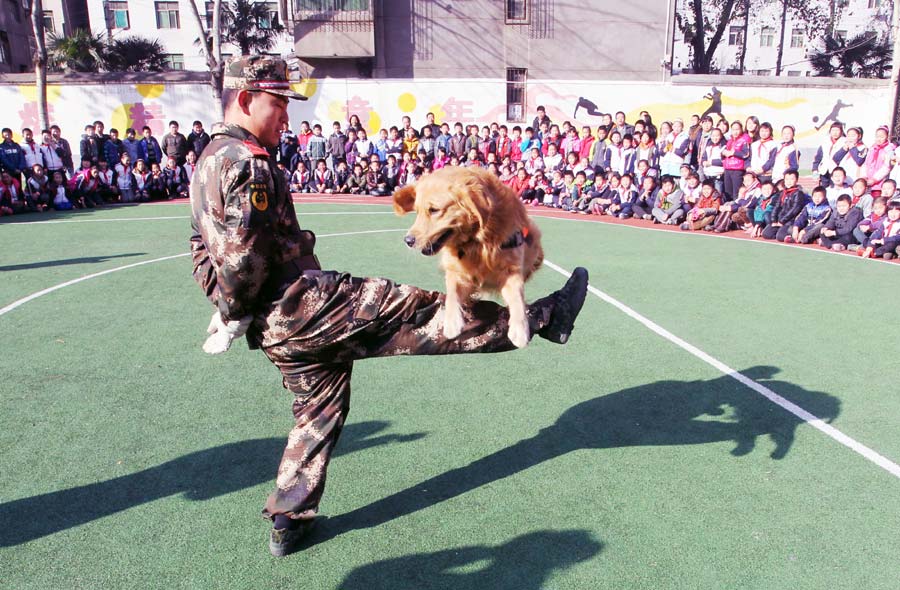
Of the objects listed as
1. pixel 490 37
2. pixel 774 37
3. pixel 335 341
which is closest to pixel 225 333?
pixel 335 341

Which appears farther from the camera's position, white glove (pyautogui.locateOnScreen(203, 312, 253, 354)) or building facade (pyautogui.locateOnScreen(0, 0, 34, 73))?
building facade (pyautogui.locateOnScreen(0, 0, 34, 73))

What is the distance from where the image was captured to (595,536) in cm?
304

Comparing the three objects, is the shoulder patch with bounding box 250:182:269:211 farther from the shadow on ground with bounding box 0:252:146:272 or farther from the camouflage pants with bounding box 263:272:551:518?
the shadow on ground with bounding box 0:252:146:272

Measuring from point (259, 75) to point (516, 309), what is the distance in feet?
4.83

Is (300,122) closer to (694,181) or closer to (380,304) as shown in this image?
(694,181)

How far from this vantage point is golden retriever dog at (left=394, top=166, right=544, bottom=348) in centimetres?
317

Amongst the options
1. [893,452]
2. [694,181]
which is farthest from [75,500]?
[694,181]

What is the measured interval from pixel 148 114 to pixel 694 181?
16523 mm

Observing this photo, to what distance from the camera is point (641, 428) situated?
4.07m

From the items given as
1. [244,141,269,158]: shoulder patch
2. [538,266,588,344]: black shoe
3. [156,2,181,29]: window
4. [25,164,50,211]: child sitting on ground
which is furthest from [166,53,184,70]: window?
[538,266,588,344]: black shoe

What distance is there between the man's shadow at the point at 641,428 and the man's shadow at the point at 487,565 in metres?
0.36

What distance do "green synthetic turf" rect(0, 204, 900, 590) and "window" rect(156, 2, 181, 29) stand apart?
39069 millimetres

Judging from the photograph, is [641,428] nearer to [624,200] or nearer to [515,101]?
[624,200]

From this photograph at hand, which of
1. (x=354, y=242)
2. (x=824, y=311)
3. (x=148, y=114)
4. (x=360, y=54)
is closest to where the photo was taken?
(x=824, y=311)
